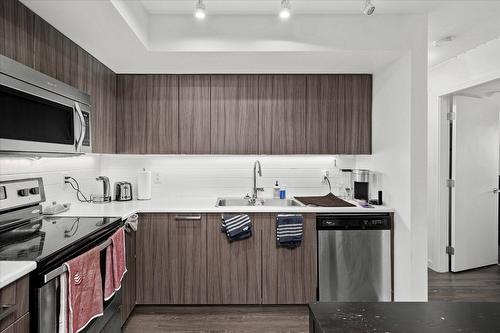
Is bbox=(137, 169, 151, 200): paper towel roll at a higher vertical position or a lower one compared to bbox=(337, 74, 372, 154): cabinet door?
lower

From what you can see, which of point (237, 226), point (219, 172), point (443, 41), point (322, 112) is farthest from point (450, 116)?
point (237, 226)

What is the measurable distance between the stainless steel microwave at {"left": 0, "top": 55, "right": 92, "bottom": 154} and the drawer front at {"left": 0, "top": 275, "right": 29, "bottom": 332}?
65 centimetres

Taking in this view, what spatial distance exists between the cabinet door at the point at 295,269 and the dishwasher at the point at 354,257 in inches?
2.7

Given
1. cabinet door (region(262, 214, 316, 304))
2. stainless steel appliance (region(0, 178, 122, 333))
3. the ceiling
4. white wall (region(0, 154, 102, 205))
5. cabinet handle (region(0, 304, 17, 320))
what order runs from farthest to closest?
cabinet door (region(262, 214, 316, 304)) < the ceiling < white wall (region(0, 154, 102, 205)) < stainless steel appliance (region(0, 178, 122, 333)) < cabinet handle (region(0, 304, 17, 320))

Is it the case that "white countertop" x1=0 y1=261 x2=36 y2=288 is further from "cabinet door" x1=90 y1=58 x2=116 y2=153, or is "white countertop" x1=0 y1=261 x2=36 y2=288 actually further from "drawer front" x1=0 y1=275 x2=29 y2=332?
"cabinet door" x1=90 y1=58 x2=116 y2=153

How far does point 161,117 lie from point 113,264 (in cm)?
162

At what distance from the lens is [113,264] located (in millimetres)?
2059

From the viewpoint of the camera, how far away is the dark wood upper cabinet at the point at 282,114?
325 centimetres

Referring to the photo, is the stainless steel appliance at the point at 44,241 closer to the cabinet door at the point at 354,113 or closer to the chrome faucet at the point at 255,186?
the chrome faucet at the point at 255,186

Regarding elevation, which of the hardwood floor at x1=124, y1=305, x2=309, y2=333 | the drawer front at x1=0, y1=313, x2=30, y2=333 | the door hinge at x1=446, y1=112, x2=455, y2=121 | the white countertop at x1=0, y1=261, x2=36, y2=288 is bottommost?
the hardwood floor at x1=124, y1=305, x2=309, y2=333

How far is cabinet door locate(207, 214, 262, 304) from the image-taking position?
283 centimetres

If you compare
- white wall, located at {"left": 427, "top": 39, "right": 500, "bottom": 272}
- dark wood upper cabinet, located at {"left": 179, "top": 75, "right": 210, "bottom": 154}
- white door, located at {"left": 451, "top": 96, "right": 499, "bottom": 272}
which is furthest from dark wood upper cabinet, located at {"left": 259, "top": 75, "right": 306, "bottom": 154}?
white door, located at {"left": 451, "top": 96, "right": 499, "bottom": 272}

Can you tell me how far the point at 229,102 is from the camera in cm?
324

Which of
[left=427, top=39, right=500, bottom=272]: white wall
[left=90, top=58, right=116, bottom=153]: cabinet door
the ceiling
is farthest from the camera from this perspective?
[left=427, top=39, right=500, bottom=272]: white wall
